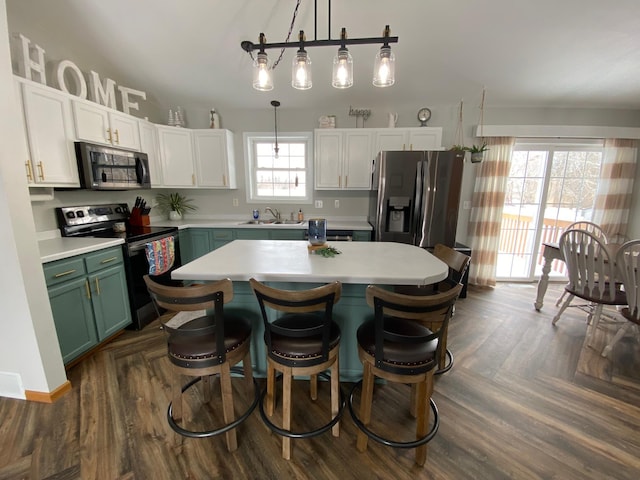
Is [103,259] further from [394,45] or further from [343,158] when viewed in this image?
[394,45]

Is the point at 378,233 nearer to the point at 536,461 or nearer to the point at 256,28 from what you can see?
the point at 536,461

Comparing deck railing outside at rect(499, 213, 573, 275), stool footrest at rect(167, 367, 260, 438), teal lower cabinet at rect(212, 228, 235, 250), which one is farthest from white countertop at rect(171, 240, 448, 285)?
deck railing outside at rect(499, 213, 573, 275)

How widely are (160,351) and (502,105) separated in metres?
5.00

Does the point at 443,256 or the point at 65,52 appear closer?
the point at 443,256

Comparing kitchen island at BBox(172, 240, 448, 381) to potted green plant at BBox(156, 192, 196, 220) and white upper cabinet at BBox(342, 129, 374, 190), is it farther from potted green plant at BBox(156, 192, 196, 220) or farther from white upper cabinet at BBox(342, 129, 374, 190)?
potted green plant at BBox(156, 192, 196, 220)

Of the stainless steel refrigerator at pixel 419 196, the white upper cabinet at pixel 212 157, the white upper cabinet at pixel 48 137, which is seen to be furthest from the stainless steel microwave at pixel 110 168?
the stainless steel refrigerator at pixel 419 196

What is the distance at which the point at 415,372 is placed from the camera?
3.94ft

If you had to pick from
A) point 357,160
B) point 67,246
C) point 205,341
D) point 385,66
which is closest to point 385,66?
point 385,66

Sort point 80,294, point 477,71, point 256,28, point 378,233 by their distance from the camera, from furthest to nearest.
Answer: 1. point 378,233
2. point 477,71
3. point 256,28
4. point 80,294

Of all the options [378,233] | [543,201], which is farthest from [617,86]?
[378,233]

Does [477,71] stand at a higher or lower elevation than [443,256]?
higher

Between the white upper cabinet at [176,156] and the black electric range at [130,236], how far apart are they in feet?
2.64

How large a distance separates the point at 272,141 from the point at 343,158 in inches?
47.1

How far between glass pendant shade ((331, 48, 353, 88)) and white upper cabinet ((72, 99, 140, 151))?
2.49 m
